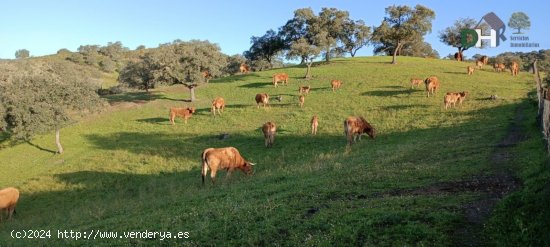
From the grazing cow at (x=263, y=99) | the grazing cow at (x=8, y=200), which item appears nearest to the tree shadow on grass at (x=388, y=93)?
the grazing cow at (x=263, y=99)

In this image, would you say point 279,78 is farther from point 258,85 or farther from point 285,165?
point 285,165

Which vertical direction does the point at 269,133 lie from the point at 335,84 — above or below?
below

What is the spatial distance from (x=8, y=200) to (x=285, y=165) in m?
15.5

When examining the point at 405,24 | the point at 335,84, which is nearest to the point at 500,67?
the point at 405,24

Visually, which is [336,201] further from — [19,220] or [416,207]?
[19,220]

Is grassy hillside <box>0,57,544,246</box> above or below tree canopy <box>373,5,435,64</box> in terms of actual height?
below

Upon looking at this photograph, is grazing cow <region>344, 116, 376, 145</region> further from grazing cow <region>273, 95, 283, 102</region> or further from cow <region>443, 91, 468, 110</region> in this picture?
grazing cow <region>273, 95, 283, 102</region>

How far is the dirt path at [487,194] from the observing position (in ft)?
27.5

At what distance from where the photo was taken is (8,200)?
22922 millimetres

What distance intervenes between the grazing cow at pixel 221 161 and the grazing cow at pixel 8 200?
11340 millimetres

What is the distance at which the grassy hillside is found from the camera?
10234mm

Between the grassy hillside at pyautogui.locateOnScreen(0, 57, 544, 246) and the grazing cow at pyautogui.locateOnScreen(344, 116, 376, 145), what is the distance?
72 centimetres

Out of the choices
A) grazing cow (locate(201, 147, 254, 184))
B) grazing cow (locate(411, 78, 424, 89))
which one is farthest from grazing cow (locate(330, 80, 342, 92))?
grazing cow (locate(201, 147, 254, 184))

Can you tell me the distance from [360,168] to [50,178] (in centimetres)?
2228
